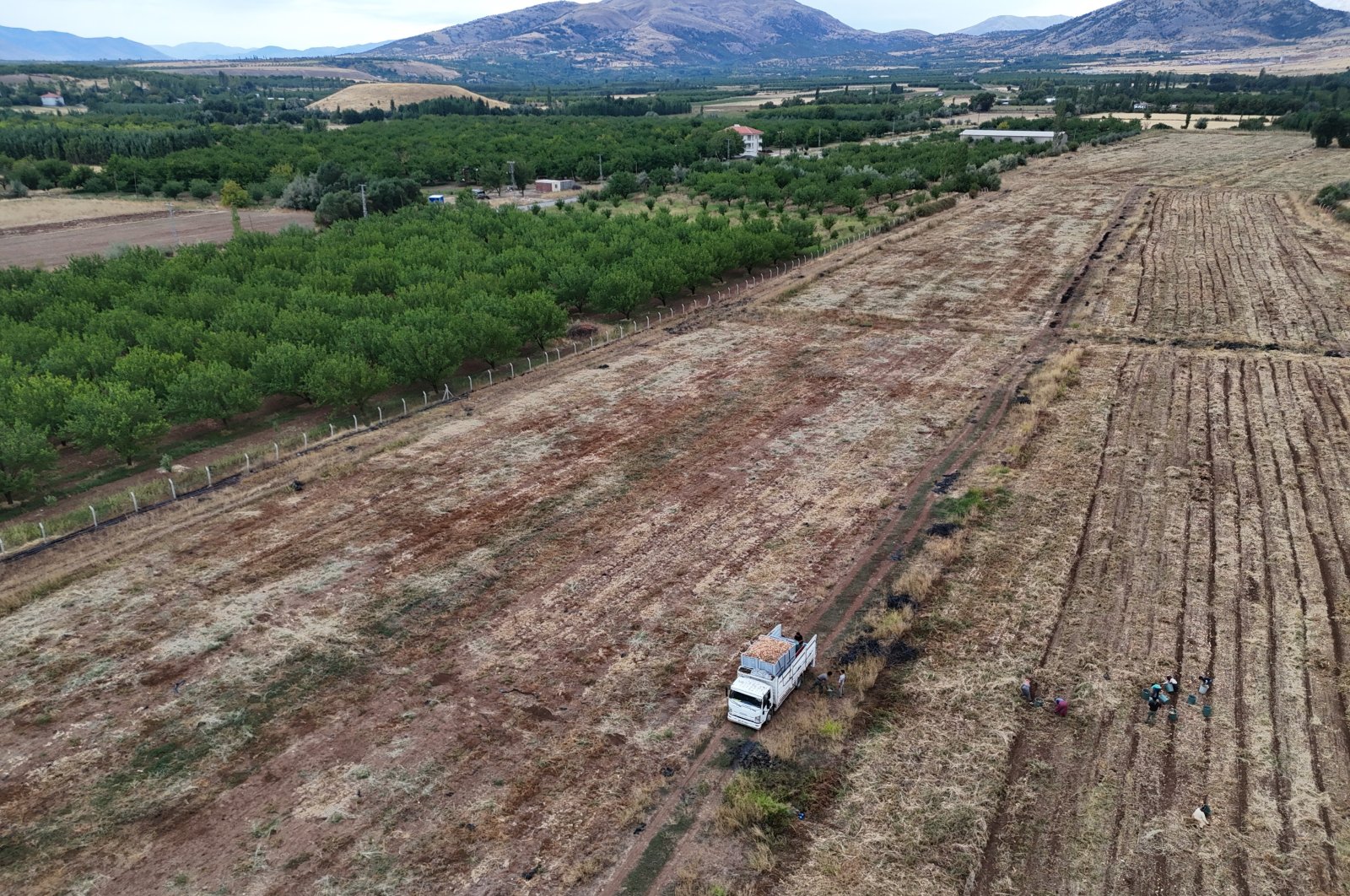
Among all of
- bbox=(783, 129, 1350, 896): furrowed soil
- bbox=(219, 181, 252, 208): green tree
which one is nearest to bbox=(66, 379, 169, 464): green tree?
bbox=(783, 129, 1350, 896): furrowed soil

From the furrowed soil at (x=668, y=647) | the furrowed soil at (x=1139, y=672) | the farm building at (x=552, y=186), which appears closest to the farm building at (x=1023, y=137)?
the farm building at (x=552, y=186)

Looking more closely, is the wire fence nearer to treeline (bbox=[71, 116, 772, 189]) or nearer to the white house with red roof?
treeline (bbox=[71, 116, 772, 189])

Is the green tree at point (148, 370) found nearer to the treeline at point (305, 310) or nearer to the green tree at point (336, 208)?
the treeline at point (305, 310)

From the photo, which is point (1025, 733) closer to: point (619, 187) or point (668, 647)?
point (668, 647)

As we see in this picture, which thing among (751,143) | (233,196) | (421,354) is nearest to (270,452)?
(421,354)

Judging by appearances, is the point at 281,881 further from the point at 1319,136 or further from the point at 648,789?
the point at 1319,136
